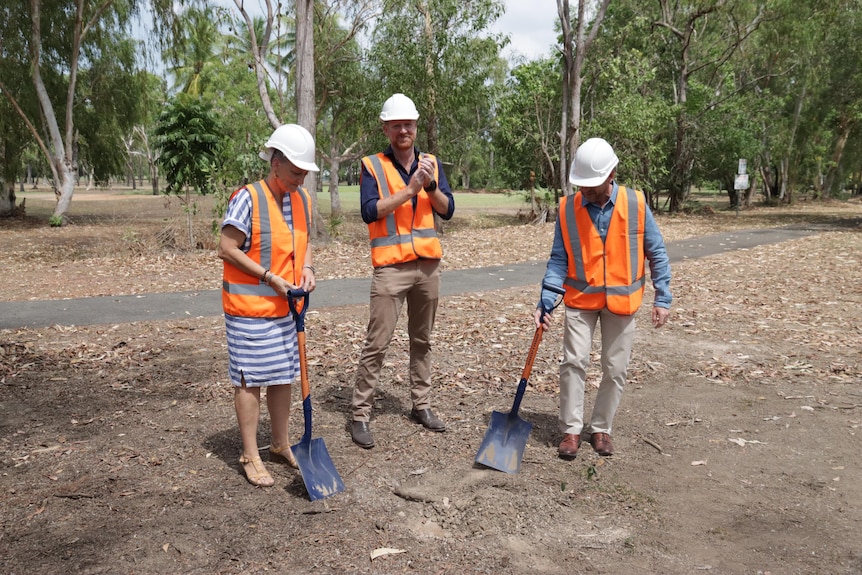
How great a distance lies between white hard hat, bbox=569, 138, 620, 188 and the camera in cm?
380

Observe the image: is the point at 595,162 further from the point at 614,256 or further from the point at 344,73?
the point at 344,73

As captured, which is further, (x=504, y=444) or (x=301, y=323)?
(x=504, y=444)

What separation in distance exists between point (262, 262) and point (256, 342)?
1.35 feet

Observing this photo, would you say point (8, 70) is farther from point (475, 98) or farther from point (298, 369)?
point (298, 369)

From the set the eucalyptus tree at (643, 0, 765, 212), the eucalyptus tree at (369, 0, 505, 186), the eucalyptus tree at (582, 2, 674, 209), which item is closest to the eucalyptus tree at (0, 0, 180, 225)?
the eucalyptus tree at (369, 0, 505, 186)

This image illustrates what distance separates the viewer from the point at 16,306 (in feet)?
28.5

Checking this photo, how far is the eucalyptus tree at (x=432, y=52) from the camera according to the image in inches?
765


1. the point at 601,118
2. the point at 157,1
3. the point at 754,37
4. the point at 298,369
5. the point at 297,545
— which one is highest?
the point at 754,37

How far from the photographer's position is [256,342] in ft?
11.7

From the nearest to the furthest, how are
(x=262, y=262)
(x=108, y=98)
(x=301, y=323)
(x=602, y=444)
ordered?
(x=262, y=262) → (x=301, y=323) → (x=602, y=444) → (x=108, y=98)

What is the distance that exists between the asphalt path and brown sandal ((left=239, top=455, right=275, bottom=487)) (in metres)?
4.70

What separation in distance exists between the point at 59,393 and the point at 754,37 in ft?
108

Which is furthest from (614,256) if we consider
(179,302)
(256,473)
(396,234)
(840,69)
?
(840,69)

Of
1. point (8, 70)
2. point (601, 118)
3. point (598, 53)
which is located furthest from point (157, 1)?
point (598, 53)
